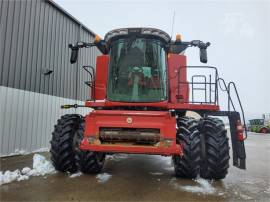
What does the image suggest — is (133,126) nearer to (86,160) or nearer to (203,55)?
(86,160)

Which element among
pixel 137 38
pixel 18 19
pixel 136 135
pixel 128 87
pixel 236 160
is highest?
pixel 18 19

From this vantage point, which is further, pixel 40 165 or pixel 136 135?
pixel 40 165

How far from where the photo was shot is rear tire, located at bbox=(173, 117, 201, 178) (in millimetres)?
5523

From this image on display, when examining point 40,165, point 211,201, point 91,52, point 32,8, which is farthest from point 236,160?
point 91,52

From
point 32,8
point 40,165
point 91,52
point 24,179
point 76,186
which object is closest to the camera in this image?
point 76,186

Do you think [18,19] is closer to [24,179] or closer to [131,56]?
[131,56]

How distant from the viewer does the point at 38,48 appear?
10164 millimetres

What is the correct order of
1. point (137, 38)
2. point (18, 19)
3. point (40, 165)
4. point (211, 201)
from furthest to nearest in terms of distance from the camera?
point (18, 19)
point (40, 165)
point (137, 38)
point (211, 201)

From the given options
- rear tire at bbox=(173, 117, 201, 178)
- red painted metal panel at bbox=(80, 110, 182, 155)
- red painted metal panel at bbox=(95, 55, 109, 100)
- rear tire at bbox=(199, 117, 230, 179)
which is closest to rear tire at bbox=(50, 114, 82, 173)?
red painted metal panel at bbox=(80, 110, 182, 155)

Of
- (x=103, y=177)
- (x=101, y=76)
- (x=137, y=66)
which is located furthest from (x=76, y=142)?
(x=101, y=76)

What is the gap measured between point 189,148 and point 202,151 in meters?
0.41

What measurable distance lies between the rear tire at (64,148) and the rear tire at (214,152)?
9.27 feet

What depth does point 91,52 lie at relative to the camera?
14734 millimetres

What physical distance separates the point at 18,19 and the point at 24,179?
224 inches
